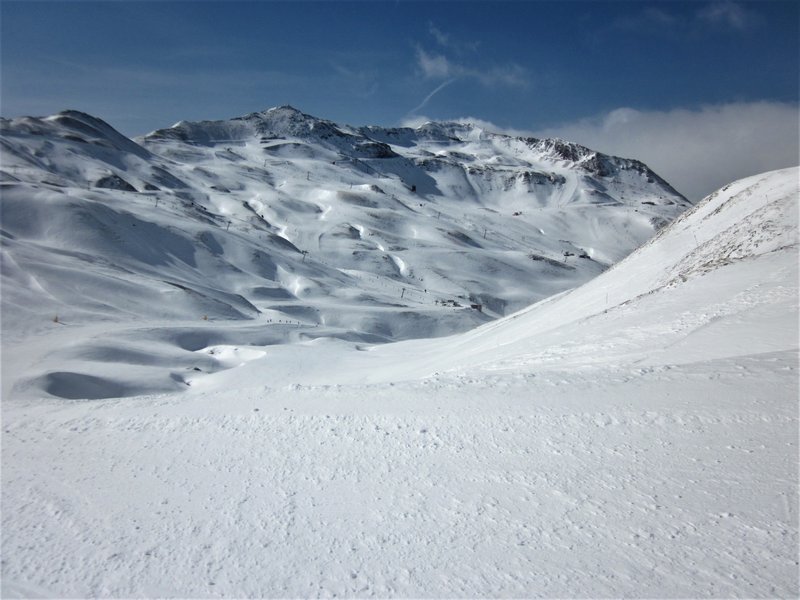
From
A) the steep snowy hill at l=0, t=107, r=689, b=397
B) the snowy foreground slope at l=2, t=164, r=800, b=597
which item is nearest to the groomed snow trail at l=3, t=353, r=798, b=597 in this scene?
the snowy foreground slope at l=2, t=164, r=800, b=597

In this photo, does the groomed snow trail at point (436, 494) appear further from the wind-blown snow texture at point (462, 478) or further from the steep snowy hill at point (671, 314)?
the steep snowy hill at point (671, 314)

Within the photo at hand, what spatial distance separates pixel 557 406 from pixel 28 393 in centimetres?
1433

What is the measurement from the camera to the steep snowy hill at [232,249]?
78.6 feet

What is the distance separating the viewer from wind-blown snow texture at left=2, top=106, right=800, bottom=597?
4414 millimetres

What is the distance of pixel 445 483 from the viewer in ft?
18.7

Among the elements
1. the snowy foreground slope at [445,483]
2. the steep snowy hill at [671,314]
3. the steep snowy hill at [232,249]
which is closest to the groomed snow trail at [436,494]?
the snowy foreground slope at [445,483]

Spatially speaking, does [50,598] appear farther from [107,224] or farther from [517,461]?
[107,224]

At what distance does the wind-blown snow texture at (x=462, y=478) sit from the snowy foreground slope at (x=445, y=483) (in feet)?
0.08

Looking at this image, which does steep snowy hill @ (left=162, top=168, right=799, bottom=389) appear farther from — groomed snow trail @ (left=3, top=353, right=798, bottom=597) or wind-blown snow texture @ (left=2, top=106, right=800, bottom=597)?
groomed snow trail @ (left=3, top=353, right=798, bottom=597)

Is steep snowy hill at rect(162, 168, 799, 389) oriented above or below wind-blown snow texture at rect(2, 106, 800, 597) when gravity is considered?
above

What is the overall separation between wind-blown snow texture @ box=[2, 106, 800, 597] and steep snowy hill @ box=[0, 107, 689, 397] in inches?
387

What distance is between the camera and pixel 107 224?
42.9 metres

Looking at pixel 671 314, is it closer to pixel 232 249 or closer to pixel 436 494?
pixel 436 494

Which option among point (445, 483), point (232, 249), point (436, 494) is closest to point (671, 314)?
point (445, 483)
